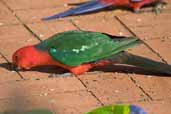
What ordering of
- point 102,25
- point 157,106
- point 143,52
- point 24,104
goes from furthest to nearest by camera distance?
1. point 102,25
2. point 143,52
3. point 157,106
4. point 24,104

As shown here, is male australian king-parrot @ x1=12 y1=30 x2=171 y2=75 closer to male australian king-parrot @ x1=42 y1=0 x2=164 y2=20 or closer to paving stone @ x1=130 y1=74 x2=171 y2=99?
paving stone @ x1=130 y1=74 x2=171 y2=99

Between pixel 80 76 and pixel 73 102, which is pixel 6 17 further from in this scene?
pixel 73 102

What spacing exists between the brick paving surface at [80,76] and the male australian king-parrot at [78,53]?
10 cm

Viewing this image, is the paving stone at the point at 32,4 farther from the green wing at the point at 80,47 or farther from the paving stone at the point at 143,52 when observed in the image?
the green wing at the point at 80,47

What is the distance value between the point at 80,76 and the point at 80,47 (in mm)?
268

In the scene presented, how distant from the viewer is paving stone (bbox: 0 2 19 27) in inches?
268

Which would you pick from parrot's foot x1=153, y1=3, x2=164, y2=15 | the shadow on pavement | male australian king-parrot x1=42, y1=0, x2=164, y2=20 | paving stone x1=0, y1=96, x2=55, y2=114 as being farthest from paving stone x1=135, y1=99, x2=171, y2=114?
A: parrot's foot x1=153, y1=3, x2=164, y2=15

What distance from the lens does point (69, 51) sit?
5.64 metres

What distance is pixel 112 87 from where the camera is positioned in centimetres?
557

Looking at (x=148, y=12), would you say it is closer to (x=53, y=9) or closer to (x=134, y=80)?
(x=53, y=9)

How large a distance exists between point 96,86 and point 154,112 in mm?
641

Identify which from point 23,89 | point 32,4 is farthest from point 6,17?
point 23,89

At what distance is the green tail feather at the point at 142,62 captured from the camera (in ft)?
18.8

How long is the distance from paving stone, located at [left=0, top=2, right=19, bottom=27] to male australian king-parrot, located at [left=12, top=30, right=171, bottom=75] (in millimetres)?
1123
